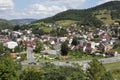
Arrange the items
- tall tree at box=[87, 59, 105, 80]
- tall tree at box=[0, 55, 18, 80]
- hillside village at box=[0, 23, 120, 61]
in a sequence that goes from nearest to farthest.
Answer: tall tree at box=[0, 55, 18, 80], tall tree at box=[87, 59, 105, 80], hillside village at box=[0, 23, 120, 61]

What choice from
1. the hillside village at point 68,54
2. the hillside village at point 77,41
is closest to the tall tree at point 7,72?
the hillside village at point 68,54

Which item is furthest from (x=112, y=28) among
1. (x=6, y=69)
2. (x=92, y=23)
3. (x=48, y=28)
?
(x=6, y=69)

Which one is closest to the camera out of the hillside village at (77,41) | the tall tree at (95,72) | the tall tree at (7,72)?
the tall tree at (7,72)

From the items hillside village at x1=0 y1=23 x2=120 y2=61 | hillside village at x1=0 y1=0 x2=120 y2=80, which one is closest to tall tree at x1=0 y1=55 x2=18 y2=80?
hillside village at x1=0 y1=0 x2=120 y2=80

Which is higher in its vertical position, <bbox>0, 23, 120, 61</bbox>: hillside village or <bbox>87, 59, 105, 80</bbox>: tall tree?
<bbox>87, 59, 105, 80</bbox>: tall tree

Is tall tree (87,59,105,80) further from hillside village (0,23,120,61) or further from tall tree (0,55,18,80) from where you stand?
hillside village (0,23,120,61)

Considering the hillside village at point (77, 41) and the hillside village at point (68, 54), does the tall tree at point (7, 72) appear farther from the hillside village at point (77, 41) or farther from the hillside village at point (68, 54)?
the hillside village at point (77, 41)

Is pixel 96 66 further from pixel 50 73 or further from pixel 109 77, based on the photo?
pixel 50 73

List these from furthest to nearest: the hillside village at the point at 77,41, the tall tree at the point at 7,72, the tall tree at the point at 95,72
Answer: the hillside village at the point at 77,41 → the tall tree at the point at 95,72 → the tall tree at the point at 7,72

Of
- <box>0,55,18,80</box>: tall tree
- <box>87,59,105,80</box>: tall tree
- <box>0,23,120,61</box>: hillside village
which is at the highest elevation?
<box>0,55,18,80</box>: tall tree

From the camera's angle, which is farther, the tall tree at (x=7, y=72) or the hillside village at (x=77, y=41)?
the hillside village at (x=77, y=41)

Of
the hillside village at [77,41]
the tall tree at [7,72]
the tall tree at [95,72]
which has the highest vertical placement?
the tall tree at [7,72]
